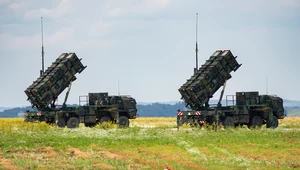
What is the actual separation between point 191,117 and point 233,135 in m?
7.76

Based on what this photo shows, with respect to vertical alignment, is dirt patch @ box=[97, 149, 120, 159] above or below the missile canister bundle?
below

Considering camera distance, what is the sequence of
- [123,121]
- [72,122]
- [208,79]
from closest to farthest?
[208,79]
[72,122]
[123,121]

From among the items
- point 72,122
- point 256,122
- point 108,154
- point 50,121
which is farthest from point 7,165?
point 256,122

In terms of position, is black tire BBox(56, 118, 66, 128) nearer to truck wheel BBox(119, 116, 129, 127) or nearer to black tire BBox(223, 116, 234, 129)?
truck wheel BBox(119, 116, 129, 127)

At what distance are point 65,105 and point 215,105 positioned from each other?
11827 millimetres

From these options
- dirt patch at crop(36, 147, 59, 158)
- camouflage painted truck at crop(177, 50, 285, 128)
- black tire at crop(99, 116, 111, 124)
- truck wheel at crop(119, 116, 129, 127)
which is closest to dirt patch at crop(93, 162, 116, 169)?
dirt patch at crop(36, 147, 59, 158)

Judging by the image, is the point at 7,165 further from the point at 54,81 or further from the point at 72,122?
the point at 54,81

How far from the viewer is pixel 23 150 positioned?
121 feet

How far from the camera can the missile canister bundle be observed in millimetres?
57188

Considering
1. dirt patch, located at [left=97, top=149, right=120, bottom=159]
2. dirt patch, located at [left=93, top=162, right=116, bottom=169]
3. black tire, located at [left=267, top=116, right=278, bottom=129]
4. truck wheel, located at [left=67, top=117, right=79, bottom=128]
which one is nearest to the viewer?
dirt patch, located at [left=93, top=162, right=116, bottom=169]

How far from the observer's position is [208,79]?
2110 inches

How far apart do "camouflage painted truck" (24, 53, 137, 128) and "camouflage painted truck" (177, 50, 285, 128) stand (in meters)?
7.02

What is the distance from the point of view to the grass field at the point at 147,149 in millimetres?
31219

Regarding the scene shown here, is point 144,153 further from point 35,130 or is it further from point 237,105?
point 237,105
